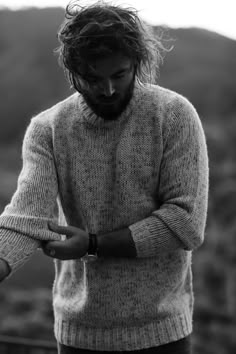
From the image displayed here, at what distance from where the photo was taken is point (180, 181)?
1363mm

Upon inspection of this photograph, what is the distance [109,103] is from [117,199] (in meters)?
0.20

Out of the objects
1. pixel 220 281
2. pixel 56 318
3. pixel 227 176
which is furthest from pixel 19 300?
pixel 56 318

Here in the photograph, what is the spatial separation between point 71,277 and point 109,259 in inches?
4.8

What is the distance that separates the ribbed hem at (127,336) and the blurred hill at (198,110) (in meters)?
4.51

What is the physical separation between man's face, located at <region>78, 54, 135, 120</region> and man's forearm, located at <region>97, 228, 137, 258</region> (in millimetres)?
243

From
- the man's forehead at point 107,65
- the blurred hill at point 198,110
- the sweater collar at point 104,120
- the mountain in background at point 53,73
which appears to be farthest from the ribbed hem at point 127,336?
the mountain in background at point 53,73

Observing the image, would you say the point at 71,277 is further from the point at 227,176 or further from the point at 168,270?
the point at 227,176

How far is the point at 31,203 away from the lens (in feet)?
4.55

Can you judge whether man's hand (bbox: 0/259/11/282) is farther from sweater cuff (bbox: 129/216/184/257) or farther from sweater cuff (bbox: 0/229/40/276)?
sweater cuff (bbox: 129/216/184/257)

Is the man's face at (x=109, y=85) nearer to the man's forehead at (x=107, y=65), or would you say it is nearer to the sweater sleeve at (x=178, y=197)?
the man's forehead at (x=107, y=65)

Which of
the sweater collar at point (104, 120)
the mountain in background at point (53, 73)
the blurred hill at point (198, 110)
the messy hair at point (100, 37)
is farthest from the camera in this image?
the mountain in background at point (53, 73)

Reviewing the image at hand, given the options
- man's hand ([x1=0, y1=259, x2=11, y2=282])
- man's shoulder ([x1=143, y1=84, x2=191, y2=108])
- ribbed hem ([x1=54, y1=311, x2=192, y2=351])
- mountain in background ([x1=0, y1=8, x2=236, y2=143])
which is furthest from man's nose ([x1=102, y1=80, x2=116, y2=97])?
mountain in background ([x1=0, y1=8, x2=236, y2=143])

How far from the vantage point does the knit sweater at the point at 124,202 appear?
4.48 ft

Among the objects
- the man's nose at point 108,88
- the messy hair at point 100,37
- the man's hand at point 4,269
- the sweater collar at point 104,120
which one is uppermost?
the messy hair at point 100,37
